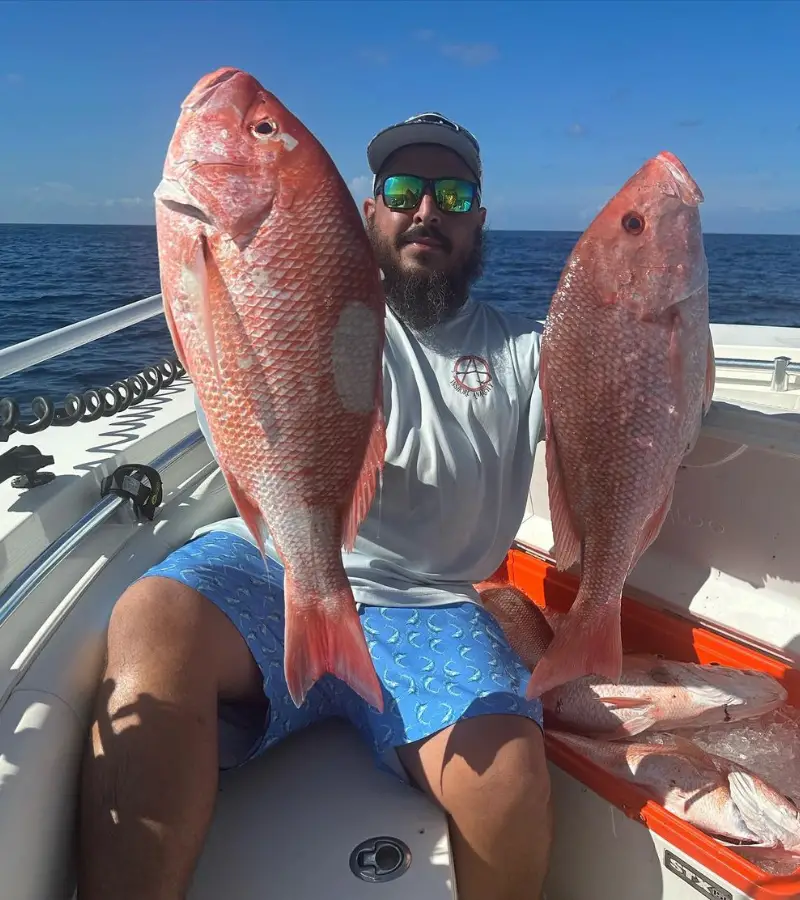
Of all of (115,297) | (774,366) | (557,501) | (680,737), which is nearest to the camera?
(557,501)

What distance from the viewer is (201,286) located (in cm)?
126

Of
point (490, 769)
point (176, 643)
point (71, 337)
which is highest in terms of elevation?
point (71, 337)

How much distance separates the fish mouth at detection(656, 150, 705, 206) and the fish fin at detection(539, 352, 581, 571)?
18.9 inches

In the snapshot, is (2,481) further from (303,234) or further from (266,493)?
(303,234)

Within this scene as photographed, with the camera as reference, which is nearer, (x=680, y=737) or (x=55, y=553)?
(x=55, y=553)

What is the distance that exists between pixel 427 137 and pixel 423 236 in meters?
0.31

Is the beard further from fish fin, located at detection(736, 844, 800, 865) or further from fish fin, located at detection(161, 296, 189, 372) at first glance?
fish fin, located at detection(736, 844, 800, 865)

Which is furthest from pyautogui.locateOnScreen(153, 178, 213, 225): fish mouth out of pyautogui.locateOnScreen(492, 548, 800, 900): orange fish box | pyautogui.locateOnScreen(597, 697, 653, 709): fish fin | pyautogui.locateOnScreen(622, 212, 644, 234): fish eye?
pyautogui.locateOnScreen(597, 697, 653, 709): fish fin

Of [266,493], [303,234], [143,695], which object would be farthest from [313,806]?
[303,234]

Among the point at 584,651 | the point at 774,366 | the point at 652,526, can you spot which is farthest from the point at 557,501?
Answer: the point at 774,366

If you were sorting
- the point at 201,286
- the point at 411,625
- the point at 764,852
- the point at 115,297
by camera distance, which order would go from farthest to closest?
the point at 115,297 < the point at 411,625 < the point at 764,852 < the point at 201,286

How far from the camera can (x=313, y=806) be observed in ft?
6.34

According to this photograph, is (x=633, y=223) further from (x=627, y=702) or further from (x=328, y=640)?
(x=627, y=702)

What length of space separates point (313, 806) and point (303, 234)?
5.02ft
